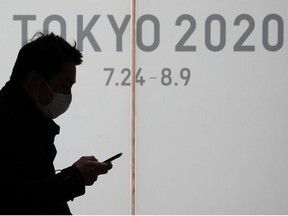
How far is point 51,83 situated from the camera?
37.4 inches

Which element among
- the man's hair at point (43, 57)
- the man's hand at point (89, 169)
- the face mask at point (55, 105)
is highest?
the man's hair at point (43, 57)

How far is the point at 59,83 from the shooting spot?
37.9 inches

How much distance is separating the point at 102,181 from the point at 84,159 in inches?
53.1

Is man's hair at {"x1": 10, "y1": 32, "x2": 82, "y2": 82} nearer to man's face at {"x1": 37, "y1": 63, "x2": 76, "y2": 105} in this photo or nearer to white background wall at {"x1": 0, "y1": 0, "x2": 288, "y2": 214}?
man's face at {"x1": 37, "y1": 63, "x2": 76, "y2": 105}

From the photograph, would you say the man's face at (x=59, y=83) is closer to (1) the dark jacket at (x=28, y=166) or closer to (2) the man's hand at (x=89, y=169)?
(1) the dark jacket at (x=28, y=166)

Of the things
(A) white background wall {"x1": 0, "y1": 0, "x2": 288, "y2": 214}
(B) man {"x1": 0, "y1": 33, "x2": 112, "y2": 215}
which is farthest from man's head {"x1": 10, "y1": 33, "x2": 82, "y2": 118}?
(A) white background wall {"x1": 0, "y1": 0, "x2": 288, "y2": 214}

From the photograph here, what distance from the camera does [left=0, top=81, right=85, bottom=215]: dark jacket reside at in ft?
2.54

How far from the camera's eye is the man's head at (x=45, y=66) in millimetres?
918

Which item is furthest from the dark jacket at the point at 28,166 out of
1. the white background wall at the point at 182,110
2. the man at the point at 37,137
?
the white background wall at the point at 182,110

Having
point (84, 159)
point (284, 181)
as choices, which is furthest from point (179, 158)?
point (84, 159)

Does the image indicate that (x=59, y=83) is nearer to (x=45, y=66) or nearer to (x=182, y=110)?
(x=45, y=66)

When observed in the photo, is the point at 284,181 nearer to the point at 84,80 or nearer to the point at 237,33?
the point at 237,33

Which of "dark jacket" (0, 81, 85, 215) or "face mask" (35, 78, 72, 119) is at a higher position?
"face mask" (35, 78, 72, 119)

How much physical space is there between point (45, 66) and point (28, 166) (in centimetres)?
23
